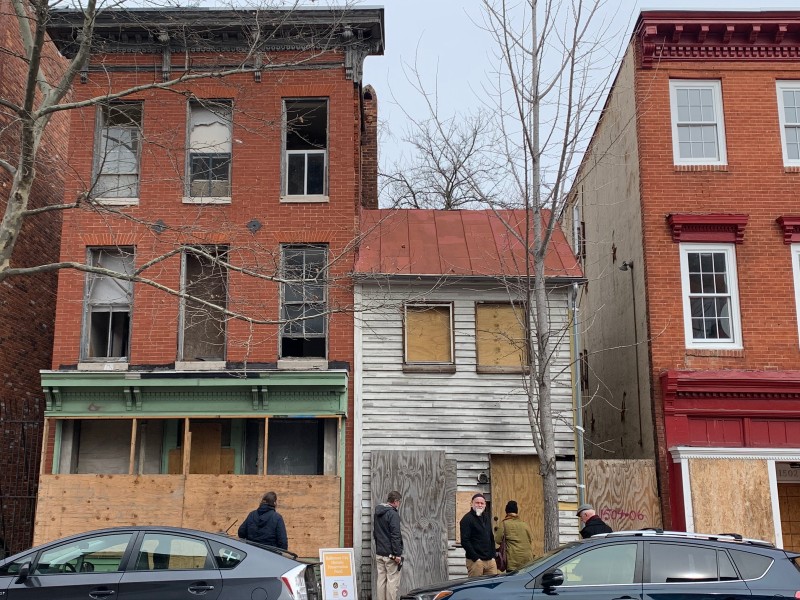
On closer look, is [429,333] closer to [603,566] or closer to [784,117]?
[603,566]

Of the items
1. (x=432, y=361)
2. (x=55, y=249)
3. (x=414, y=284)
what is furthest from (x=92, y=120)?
(x=432, y=361)

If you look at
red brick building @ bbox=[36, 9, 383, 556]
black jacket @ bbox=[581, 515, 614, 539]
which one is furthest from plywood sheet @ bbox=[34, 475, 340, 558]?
black jacket @ bbox=[581, 515, 614, 539]

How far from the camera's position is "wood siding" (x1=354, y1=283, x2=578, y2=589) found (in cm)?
1537

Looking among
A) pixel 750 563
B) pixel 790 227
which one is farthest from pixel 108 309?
pixel 790 227

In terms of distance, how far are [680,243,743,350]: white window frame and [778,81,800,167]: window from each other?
228cm

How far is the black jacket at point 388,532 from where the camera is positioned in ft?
42.6

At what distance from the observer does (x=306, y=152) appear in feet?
56.2

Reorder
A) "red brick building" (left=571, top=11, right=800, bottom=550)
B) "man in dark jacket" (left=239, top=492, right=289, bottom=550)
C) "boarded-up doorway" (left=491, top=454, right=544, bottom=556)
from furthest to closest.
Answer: "boarded-up doorway" (left=491, top=454, right=544, bottom=556), "red brick building" (left=571, top=11, right=800, bottom=550), "man in dark jacket" (left=239, top=492, right=289, bottom=550)

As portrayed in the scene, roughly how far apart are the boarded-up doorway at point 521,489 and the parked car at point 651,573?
6.25m

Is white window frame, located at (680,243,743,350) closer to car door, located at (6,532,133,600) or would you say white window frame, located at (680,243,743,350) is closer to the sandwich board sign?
the sandwich board sign

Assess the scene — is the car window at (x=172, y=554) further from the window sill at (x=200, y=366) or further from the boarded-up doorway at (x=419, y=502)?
the window sill at (x=200, y=366)

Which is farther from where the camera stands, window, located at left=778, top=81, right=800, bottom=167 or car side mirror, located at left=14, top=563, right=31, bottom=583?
window, located at left=778, top=81, right=800, bottom=167

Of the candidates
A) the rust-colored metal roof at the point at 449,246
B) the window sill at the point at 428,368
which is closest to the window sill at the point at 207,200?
the rust-colored metal roof at the point at 449,246

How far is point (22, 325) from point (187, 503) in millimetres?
6251
